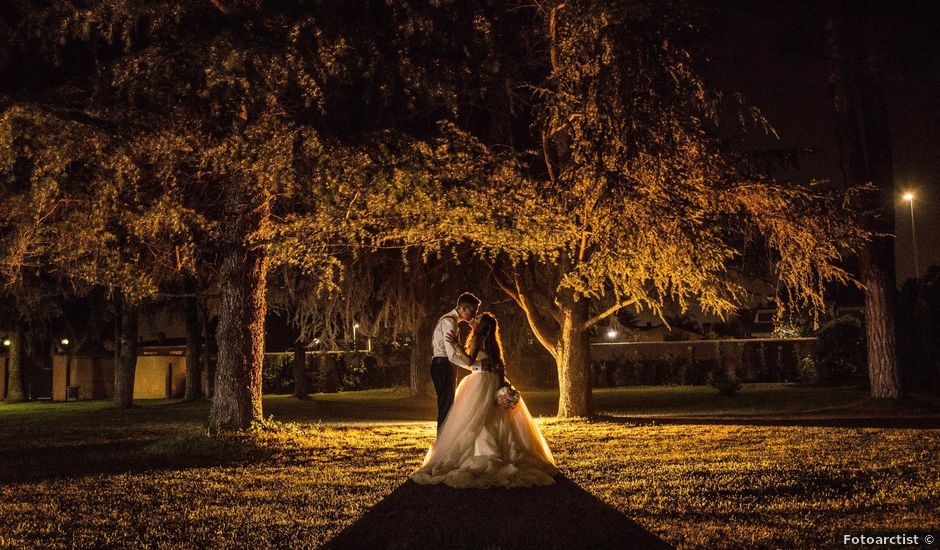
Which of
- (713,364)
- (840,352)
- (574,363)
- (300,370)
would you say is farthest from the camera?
(713,364)

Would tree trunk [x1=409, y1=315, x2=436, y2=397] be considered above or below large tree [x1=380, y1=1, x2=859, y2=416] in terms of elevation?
below

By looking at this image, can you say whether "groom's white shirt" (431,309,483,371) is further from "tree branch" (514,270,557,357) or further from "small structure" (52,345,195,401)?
"small structure" (52,345,195,401)

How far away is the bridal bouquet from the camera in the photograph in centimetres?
1063

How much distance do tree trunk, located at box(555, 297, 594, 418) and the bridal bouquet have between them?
33.7 feet

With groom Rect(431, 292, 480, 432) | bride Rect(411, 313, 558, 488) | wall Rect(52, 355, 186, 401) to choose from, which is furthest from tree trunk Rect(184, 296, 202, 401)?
bride Rect(411, 313, 558, 488)

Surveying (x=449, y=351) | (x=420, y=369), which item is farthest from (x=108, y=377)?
(x=449, y=351)

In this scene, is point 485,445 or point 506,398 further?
point 506,398

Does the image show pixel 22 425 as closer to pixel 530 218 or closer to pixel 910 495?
pixel 530 218

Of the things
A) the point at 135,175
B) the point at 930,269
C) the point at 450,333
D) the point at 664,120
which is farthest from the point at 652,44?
the point at 930,269

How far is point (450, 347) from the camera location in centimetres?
1154

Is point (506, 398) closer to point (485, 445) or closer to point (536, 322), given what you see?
point (485, 445)

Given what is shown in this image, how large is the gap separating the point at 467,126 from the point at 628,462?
1024 cm

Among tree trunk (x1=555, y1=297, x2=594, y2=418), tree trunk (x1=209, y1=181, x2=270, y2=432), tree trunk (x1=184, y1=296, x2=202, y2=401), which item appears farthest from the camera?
tree trunk (x1=184, y1=296, x2=202, y2=401)

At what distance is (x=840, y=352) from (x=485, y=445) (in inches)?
1223
